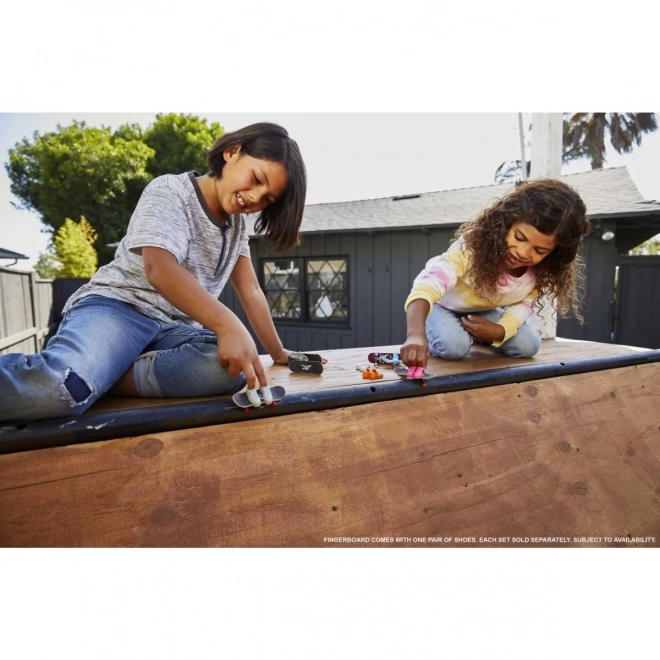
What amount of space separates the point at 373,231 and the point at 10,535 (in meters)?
4.68

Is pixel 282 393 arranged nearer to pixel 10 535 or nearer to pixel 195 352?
pixel 195 352

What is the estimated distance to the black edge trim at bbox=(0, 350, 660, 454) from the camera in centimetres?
70

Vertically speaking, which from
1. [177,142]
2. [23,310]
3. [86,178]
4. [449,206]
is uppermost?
[177,142]

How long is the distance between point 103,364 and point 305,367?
53 centimetres

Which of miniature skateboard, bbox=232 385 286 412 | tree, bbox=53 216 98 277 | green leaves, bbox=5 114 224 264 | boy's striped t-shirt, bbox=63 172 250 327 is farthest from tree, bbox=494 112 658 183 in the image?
tree, bbox=53 216 98 277

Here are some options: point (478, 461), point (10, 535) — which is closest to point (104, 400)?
point (10, 535)

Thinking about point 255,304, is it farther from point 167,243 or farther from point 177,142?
point 177,142

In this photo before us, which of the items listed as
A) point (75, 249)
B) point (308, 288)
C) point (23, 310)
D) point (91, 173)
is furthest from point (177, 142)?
point (23, 310)

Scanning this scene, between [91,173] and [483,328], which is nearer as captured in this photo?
[483,328]

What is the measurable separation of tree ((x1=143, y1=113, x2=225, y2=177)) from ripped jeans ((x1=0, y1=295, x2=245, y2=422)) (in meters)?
7.78

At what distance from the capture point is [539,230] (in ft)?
4.31

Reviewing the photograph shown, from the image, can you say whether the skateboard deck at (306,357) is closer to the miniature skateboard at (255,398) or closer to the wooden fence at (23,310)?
the miniature skateboard at (255,398)

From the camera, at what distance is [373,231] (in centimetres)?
498

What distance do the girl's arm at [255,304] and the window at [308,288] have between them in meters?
4.14
